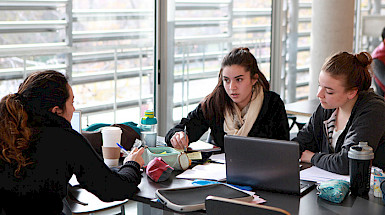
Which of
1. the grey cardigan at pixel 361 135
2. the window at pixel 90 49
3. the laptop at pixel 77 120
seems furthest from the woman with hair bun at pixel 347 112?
the window at pixel 90 49

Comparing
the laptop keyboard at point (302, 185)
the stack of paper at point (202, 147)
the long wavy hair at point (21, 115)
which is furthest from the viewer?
the stack of paper at point (202, 147)

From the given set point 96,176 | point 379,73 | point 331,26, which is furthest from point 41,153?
point 331,26

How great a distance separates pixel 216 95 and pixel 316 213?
1.16 meters

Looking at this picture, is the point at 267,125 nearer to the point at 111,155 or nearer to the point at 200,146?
the point at 200,146

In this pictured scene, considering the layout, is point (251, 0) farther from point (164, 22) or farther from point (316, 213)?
point (316, 213)

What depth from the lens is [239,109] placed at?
274cm

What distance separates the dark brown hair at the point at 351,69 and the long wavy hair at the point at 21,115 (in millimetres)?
1247

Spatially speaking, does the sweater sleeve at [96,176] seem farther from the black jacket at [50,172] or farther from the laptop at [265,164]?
the laptop at [265,164]

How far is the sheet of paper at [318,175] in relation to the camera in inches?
81.2

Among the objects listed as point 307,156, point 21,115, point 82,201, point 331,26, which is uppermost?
point 331,26

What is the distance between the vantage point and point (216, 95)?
2.75m

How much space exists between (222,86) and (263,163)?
91cm

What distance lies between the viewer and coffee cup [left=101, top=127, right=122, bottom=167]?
90.8 inches

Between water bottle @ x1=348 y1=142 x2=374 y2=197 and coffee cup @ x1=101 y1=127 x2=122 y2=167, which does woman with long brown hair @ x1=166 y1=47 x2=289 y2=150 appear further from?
A: water bottle @ x1=348 y1=142 x2=374 y2=197
